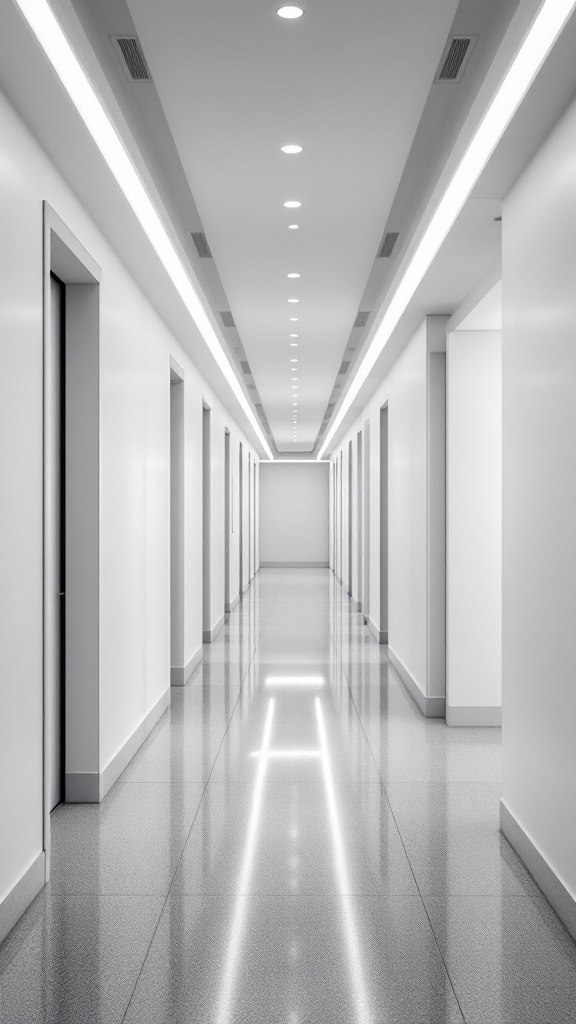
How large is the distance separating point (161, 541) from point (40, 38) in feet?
17.8

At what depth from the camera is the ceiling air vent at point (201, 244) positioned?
23.5 feet

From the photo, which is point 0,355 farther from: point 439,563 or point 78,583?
point 439,563

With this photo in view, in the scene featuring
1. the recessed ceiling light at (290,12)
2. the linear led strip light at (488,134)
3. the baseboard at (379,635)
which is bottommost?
the baseboard at (379,635)

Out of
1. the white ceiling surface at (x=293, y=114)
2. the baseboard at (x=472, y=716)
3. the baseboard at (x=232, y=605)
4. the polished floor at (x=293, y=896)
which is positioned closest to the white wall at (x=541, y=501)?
the polished floor at (x=293, y=896)

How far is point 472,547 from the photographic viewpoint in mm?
7906

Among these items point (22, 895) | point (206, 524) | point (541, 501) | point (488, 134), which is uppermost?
point (488, 134)

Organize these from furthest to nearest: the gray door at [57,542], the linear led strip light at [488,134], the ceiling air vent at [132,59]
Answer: the gray door at [57,542], the ceiling air vent at [132,59], the linear led strip light at [488,134]

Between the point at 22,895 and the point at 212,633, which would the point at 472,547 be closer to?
the point at 22,895

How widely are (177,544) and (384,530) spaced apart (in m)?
4.02

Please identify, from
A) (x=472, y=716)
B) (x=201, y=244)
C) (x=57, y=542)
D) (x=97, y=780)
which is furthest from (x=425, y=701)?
(x=201, y=244)

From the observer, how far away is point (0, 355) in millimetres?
3857

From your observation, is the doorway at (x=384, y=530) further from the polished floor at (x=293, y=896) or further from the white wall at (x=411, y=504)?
the polished floor at (x=293, y=896)

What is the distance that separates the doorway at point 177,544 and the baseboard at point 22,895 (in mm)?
5407

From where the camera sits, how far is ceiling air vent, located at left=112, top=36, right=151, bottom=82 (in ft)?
13.8
